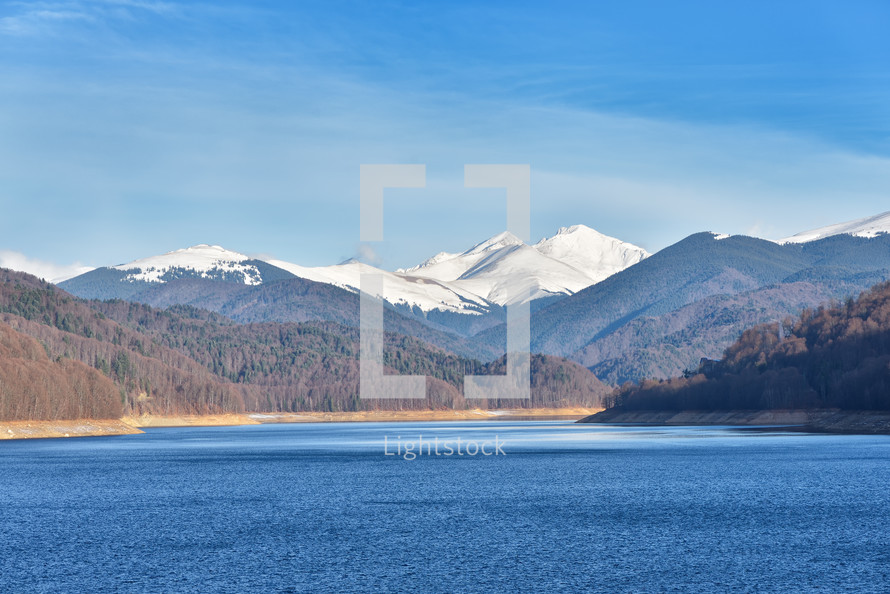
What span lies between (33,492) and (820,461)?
266ft

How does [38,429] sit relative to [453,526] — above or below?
above

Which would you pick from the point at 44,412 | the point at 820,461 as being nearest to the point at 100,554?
the point at 820,461

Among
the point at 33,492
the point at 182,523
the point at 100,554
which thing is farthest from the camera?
the point at 33,492

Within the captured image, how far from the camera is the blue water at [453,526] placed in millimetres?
48375

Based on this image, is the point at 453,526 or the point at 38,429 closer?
the point at 453,526

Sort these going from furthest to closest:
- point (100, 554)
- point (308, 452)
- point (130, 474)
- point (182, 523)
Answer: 1. point (308, 452)
2. point (130, 474)
3. point (182, 523)
4. point (100, 554)

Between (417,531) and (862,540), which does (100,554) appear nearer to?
(417,531)

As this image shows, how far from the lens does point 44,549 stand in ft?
186

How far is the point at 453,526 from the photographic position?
65.2 metres

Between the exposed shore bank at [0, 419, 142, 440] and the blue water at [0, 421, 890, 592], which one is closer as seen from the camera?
the blue water at [0, 421, 890, 592]

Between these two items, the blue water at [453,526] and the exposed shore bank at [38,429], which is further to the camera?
the exposed shore bank at [38,429]

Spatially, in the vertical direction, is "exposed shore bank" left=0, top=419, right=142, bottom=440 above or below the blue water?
above

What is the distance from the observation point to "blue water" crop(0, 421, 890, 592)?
48375 millimetres

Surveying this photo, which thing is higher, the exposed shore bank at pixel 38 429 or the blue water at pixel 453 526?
the exposed shore bank at pixel 38 429
